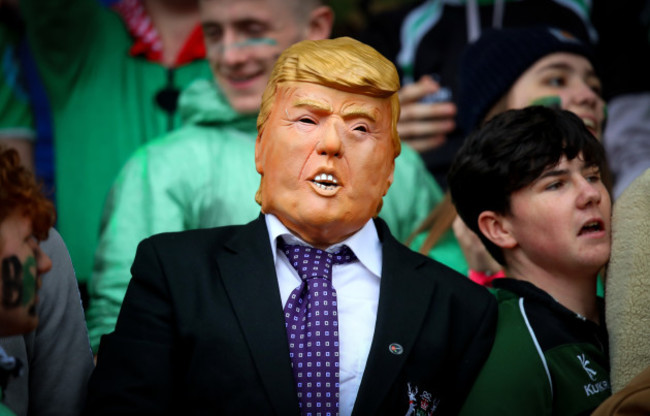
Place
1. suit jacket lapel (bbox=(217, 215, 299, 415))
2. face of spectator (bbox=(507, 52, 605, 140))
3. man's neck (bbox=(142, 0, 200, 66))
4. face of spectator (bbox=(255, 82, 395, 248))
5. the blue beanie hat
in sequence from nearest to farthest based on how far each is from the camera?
suit jacket lapel (bbox=(217, 215, 299, 415))
face of spectator (bbox=(255, 82, 395, 248))
face of spectator (bbox=(507, 52, 605, 140))
the blue beanie hat
man's neck (bbox=(142, 0, 200, 66))

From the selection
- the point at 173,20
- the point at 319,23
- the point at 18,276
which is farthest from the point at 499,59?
the point at 18,276

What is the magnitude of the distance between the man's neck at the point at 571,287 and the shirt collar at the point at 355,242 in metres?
0.54

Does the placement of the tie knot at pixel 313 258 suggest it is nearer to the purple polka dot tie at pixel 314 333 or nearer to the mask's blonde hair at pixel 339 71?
the purple polka dot tie at pixel 314 333

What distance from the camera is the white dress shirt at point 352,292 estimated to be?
7.50ft

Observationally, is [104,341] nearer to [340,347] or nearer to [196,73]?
[340,347]

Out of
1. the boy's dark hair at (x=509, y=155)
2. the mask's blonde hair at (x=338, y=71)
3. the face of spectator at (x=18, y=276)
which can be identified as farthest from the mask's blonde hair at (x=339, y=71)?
the face of spectator at (x=18, y=276)

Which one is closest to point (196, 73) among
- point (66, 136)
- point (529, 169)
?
point (66, 136)

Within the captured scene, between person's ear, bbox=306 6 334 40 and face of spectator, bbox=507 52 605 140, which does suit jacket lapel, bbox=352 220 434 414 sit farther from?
person's ear, bbox=306 6 334 40

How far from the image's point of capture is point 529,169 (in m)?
2.67

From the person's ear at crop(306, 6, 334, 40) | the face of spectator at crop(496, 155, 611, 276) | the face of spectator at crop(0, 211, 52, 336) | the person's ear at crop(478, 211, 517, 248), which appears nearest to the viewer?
the face of spectator at crop(0, 211, 52, 336)

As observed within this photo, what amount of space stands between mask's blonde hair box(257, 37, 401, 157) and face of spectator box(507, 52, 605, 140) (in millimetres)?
1174

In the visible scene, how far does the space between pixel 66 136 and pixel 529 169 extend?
1950 mm

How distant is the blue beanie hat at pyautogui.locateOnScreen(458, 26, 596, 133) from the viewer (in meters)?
3.58

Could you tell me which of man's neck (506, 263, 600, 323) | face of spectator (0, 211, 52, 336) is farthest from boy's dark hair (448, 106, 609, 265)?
face of spectator (0, 211, 52, 336)
